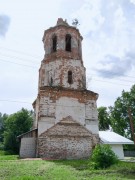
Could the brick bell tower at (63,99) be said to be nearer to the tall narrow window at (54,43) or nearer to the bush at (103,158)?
the tall narrow window at (54,43)

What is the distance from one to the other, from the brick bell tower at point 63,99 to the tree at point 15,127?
15.1 m

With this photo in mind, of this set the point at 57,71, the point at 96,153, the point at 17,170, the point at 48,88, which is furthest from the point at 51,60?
the point at 17,170

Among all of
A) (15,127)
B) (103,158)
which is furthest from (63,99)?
(15,127)

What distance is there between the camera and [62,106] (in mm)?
18000

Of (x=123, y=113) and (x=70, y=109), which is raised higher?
(x=123, y=113)

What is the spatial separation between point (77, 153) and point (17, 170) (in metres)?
7.43

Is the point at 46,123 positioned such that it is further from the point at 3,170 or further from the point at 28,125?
the point at 28,125

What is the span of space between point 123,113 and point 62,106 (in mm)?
20087

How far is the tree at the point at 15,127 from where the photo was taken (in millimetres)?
33438

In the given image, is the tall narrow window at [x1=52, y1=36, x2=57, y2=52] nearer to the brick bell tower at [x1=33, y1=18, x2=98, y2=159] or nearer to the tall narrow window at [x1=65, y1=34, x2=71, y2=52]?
the brick bell tower at [x1=33, y1=18, x2=98, y2=159]

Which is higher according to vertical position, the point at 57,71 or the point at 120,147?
the point at 57,71

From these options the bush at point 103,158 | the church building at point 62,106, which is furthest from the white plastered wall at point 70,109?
the bush at point 103,158

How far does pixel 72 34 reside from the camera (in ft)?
69.2

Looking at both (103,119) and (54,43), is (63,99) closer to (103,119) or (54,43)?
(54,43)
